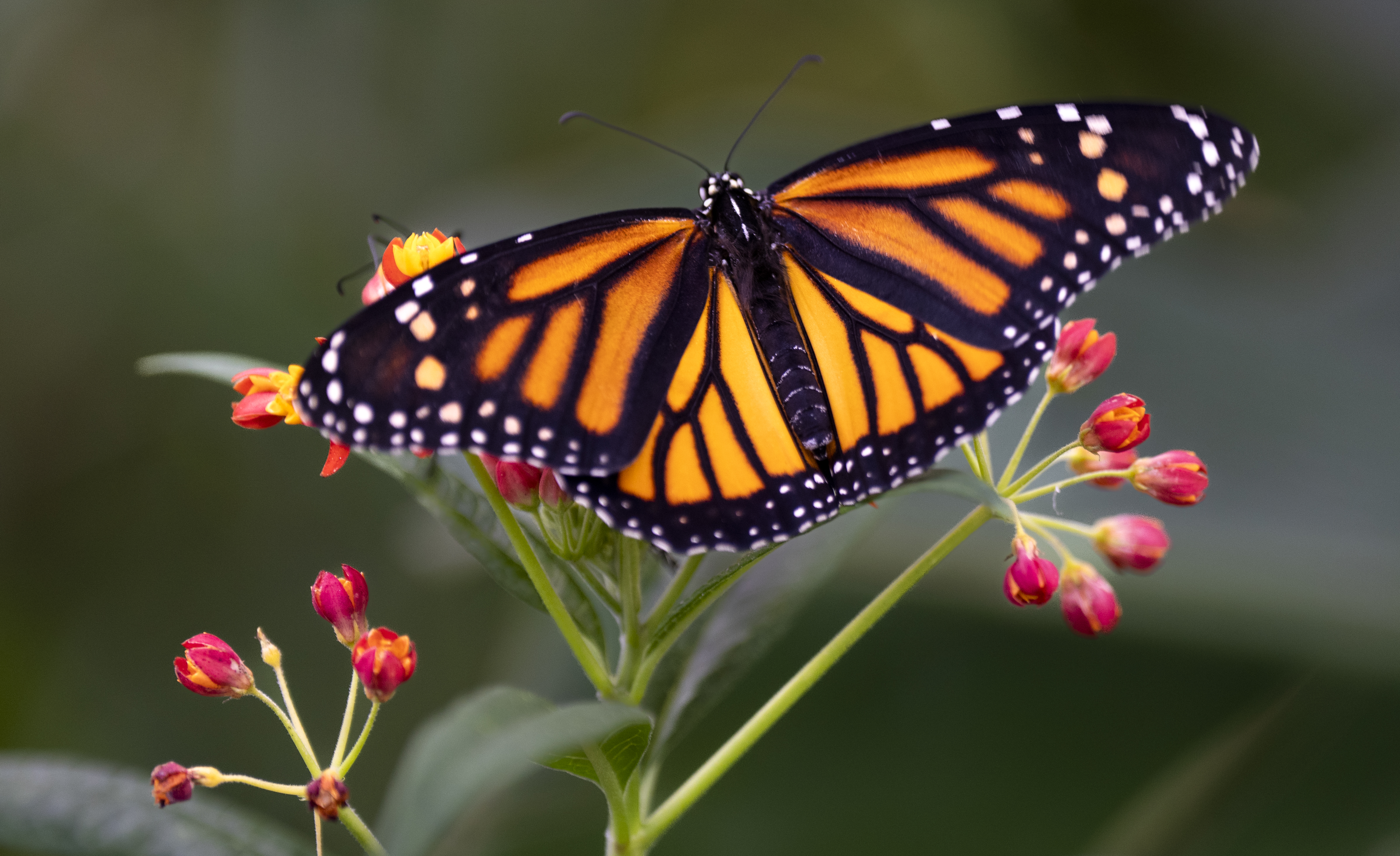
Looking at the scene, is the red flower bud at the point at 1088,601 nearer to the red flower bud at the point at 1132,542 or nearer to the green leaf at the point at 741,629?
the red flower bud at the point at 1132,542

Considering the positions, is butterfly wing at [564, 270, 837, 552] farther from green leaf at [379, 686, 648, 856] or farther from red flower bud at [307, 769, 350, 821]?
red flower bud at [307, 769, 350, 821]

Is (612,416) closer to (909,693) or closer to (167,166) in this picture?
(909,693)

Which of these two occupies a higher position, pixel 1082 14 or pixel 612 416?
pixel 1082 14

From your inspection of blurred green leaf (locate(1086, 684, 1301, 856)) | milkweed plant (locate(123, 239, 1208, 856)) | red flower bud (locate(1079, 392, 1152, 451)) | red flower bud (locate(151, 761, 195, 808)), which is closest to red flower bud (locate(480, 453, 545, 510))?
milkweed plant (locate(123, 239, 1208, 856))

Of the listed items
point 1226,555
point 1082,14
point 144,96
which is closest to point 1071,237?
point 1226,555

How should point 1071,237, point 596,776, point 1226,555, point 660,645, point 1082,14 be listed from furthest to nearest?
point 1082,14, point 1226,555, point 1071,237, point 660,645, point 596,776

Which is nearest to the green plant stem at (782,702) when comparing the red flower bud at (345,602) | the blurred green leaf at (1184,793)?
Result: the red flower bud at (345,602)
